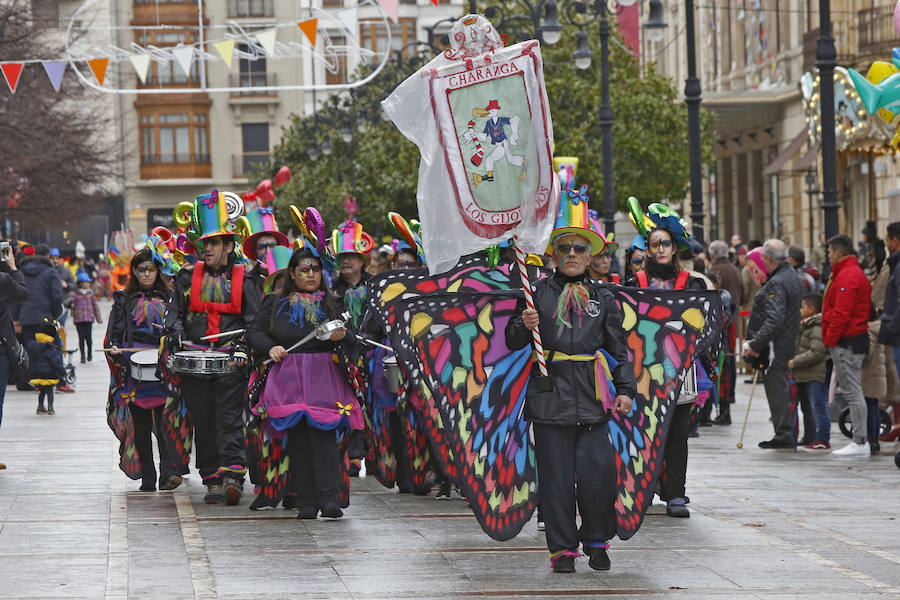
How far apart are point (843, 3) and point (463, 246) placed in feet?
104

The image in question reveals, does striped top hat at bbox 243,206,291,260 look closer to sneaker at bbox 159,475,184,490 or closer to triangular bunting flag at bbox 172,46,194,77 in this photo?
sneaker at bbox 159,475,184,490

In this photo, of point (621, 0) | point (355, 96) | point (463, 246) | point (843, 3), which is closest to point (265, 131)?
point (355, 96)

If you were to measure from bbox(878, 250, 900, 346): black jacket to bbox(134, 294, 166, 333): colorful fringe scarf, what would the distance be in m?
5.61

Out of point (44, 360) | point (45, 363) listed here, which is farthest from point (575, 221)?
point (44, 360)

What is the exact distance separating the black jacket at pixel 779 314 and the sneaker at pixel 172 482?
5.25m

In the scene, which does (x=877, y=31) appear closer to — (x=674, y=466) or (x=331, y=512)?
(x=674, y=466)

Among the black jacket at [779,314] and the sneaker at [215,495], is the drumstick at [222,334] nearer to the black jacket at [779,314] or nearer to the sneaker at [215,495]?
the sneaker at [215,495]

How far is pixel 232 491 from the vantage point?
11.7 m

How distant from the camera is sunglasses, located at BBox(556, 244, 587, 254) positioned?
29.9 feet

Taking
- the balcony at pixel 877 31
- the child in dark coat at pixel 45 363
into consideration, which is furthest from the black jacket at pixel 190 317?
the balcony at pixel 877 31

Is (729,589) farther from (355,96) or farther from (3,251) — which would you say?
(355,96)

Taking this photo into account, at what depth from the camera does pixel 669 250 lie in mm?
11859

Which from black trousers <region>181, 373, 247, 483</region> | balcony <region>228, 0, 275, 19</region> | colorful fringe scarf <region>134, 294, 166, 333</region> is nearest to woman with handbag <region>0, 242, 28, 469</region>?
colorful fringe scarf <region>134, 294, 166, 333</region>

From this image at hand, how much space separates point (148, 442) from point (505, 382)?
4.34 m
